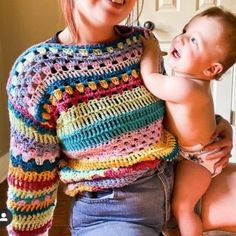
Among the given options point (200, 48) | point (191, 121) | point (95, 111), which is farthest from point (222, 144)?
point (95, 111)

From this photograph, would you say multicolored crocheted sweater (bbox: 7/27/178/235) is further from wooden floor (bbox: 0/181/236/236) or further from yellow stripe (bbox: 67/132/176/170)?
wooden floor (bbox: 0/181/236/236)

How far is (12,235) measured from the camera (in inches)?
37.4

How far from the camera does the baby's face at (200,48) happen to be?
0.97m

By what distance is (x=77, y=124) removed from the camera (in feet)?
2.90

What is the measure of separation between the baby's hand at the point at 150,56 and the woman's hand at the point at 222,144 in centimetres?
24

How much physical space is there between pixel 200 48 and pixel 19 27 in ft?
5.99

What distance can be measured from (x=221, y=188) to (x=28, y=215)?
1.57ft

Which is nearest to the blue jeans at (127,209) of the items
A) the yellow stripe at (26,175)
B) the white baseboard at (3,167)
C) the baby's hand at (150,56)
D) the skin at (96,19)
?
the yellow stripe at (26,175)

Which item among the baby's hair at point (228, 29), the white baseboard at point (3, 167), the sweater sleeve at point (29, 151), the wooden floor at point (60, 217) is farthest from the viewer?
the white baseboard at point (3, 167)

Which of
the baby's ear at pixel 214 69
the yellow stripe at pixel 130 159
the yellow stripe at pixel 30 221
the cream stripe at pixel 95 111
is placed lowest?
the yellow stripe at pixel 30 221

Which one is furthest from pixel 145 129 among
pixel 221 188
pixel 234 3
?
pixel 234 3

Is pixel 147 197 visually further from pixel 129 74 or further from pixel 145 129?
pixel 129 74

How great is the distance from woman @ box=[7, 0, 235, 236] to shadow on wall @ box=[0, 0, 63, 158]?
5.46 feet

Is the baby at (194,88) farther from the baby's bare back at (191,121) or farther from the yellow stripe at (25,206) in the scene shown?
the yellow stripe at (25,206)
